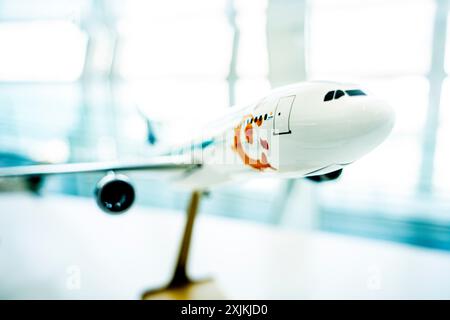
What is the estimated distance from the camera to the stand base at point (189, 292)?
441 centimetres

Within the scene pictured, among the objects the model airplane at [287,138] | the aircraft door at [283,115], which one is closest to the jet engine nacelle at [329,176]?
the model airplane at [287,138]

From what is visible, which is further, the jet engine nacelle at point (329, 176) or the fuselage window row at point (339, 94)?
the jet engine nacelle at point (329, 176)

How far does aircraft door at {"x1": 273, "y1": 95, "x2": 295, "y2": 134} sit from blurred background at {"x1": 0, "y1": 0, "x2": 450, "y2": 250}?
1.57m

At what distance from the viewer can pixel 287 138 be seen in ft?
8.52

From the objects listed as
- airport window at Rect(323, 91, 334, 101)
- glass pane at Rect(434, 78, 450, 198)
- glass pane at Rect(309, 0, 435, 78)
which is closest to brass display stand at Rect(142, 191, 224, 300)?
airport window at Rect(323, 91, 334, 101)

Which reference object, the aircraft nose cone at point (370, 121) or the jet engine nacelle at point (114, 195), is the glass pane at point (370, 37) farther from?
the jet engine nacelle at point (114, 195)

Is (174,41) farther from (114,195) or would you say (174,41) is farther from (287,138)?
(287,138)

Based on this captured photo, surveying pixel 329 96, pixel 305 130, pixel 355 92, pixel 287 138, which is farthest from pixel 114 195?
pixel 355 92

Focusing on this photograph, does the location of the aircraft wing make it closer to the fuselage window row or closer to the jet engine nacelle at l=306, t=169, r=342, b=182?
the jet engine nacelle at l=306, t=169, r=342, b=182

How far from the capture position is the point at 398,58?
5480 mm

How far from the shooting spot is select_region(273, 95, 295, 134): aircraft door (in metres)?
2.60

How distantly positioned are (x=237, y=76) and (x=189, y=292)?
3.66 m
